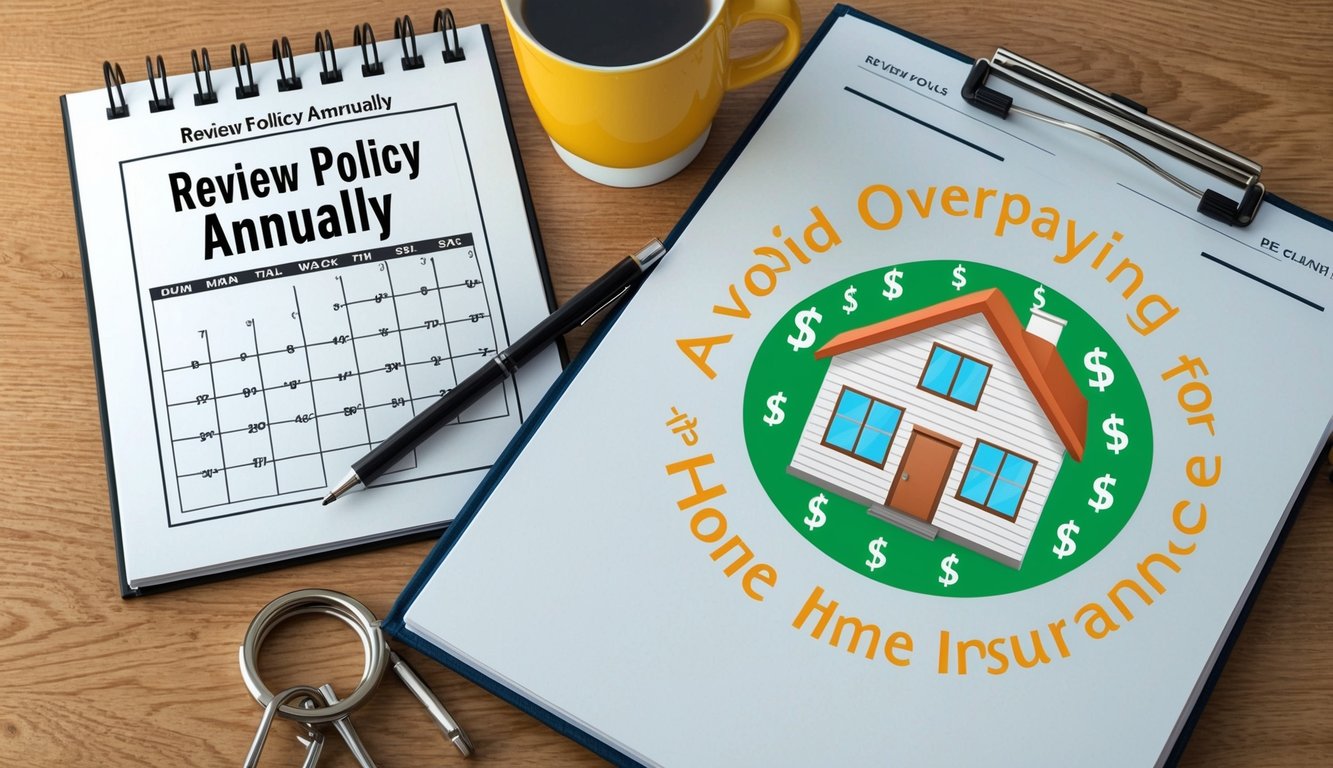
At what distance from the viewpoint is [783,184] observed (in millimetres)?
845

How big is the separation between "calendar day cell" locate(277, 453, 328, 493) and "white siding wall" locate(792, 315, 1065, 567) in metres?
0.35

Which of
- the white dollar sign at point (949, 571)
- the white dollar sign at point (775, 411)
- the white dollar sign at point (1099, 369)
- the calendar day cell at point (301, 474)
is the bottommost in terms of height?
the calendar day cell at point (301, 474)

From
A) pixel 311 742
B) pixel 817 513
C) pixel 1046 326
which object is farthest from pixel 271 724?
pixel 1046 326

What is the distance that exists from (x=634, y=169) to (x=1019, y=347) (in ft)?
1.09

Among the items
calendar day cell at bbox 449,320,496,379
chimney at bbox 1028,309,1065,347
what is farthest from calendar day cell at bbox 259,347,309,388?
chimney at bbox 1028,309,1065,347

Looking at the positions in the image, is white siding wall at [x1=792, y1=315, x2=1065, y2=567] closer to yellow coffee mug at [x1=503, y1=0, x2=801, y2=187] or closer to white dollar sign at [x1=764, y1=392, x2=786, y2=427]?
white dollar sign at [x1=764, y1=392, x2=786, y2=427]

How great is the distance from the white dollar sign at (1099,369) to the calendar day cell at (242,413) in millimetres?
613

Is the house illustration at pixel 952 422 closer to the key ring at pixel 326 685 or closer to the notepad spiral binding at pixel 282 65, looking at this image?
the key ring at pixel 326 685

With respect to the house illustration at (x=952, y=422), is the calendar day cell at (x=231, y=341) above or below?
below

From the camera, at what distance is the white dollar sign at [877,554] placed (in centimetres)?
73

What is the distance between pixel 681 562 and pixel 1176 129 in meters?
0.52

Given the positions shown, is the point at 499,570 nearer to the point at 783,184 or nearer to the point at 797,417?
the point at 797,417

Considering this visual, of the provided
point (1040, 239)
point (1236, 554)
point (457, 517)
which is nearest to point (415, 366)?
point (457, 517)

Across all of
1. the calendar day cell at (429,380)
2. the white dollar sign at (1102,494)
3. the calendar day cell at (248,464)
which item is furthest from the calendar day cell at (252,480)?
the white dollar sign at (1102,494)
